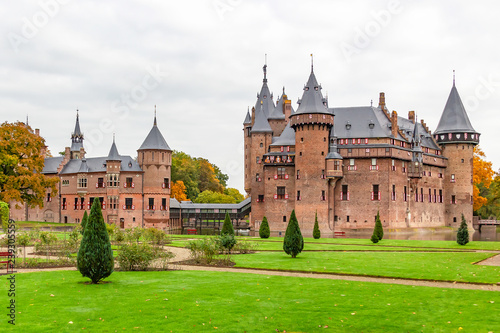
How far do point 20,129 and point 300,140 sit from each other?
31.2m

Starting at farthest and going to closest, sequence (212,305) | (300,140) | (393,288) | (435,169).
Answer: (435,169), (300,140), (393,288), (212,305)

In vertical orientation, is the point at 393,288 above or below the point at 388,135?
below

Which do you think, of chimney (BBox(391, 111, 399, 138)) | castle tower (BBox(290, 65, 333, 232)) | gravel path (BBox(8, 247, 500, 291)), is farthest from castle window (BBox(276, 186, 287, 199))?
gravel path (BBox(8, 247, 500, 291))

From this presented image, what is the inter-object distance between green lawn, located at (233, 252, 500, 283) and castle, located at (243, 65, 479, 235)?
106 ft

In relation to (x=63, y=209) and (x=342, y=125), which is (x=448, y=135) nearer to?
(x=342, y=125)

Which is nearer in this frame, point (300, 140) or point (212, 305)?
point (212, 305)

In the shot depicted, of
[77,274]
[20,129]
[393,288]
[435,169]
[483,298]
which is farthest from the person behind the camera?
[435,169]

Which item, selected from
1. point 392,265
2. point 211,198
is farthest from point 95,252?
point 211,198

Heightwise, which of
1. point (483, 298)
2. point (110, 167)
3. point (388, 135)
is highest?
point (388, 135)

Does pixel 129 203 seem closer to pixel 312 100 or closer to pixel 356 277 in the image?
pixel 312 100

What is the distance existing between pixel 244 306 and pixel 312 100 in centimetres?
4863

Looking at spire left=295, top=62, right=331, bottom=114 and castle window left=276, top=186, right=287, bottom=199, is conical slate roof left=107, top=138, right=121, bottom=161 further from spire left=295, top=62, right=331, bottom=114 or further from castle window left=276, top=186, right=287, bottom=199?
spire left=295, top=62, right=331, bottom=114

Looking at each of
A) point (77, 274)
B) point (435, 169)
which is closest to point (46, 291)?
point (77, 274)

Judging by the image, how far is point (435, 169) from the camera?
6944 centimetres
